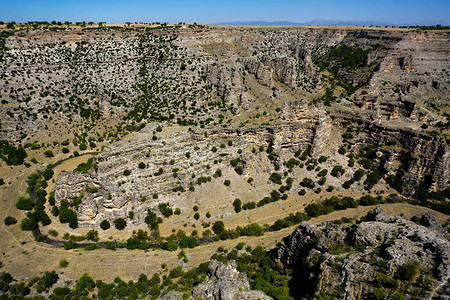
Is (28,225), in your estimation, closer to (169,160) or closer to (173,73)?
(169,160)

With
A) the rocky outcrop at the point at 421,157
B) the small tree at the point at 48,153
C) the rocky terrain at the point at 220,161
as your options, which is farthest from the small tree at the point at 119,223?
the rocky outcrop at the point at 421,157

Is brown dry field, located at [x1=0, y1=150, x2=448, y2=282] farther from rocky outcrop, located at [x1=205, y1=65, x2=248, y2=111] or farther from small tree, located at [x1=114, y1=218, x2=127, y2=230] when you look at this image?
rocky outcrop, located at [x1=205, y1=65, x2=248, y2=111]

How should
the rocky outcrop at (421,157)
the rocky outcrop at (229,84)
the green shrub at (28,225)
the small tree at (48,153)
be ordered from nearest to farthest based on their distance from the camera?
the green shrub at (28,225), the rocky outcrop at (421,157), the small tree at (48,153), the rocky outcrop at (229,84)

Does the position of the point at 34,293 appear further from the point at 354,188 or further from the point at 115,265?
the point at 354,188

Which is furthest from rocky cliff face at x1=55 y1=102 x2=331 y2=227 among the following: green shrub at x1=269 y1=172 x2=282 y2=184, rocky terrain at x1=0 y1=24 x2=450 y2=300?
green shrub at x1=269 y1=172 x2=282 y2=184

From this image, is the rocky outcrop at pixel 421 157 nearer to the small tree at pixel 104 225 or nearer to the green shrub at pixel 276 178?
the green shrub at pixel 276 178

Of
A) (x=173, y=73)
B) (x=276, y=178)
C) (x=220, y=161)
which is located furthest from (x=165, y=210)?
(x=173, y=73)

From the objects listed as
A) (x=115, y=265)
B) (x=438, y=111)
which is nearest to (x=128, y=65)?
(x=115, y=265)
